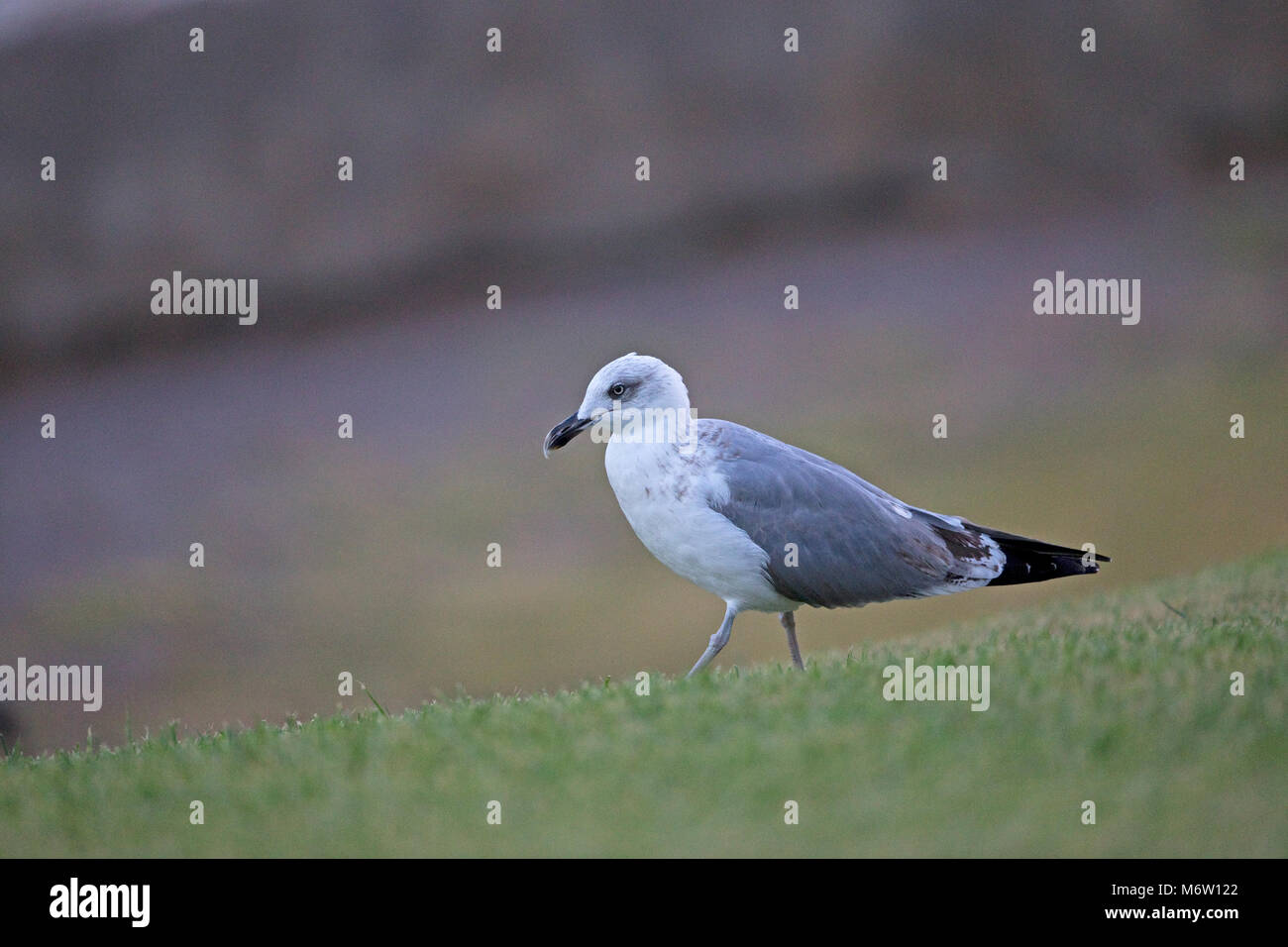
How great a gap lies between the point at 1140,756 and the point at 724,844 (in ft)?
5.14

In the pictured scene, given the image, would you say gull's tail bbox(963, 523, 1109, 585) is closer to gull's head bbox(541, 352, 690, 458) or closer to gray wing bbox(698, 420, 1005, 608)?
gray wing bbox(698, 420, 1005, 608)

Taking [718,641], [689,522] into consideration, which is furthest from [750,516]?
[718,641]

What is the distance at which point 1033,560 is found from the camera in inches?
276

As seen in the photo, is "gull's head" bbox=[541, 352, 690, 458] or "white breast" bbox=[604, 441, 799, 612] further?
"gull's head" bbox=[541, 352, 690, 458]

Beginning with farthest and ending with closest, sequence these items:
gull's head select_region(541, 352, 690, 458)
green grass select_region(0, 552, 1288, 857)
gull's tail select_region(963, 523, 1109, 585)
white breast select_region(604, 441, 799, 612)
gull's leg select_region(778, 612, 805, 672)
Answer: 1. gull's tail select_region(963, 523, 1109, 585)
2. gull's leg select_region(778, 612, 805, 672)
3. gull's head select_region(541, 352, 690, 458)
4. white breast select_region(604, 441, 799, 612)
5. green grass select_region(0, 552, 1288, 857)

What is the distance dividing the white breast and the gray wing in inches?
2.7

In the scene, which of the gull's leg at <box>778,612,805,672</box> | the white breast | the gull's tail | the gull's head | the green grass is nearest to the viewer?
the green grass

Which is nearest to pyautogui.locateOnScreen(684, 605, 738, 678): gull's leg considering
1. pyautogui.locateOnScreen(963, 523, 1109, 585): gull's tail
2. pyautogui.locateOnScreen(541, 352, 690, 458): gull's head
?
pyautogui.locateOnScreen(541, 352, 690, 458): gull's head

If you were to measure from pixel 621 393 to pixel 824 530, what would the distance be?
1344 millimetres

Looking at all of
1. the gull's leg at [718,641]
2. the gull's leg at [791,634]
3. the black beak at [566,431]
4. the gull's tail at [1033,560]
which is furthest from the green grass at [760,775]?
the black beak at [566,431]

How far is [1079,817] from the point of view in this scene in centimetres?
384

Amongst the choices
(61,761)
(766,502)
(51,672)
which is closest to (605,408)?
(766,502)

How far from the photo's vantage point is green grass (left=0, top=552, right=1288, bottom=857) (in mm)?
3865
